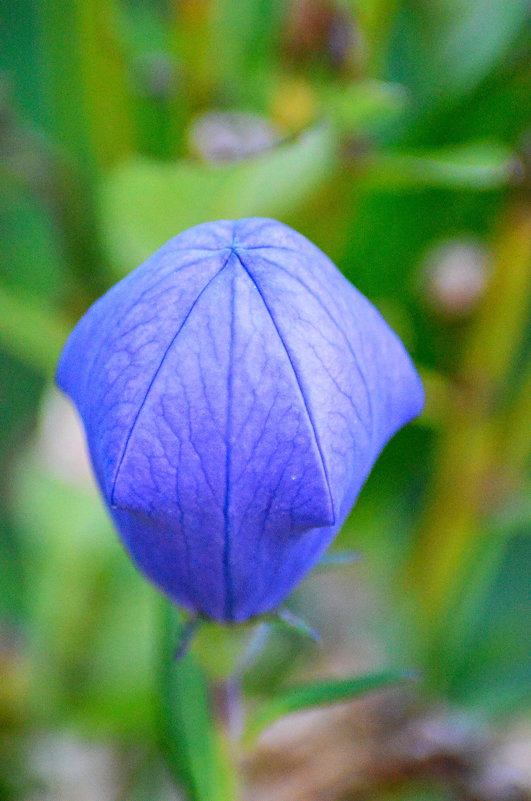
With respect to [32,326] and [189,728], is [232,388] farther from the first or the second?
[32,326]

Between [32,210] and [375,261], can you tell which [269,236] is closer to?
[375,261]

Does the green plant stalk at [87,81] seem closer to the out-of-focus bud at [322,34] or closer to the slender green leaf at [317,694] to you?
the out-of-focus bud at [322,34]

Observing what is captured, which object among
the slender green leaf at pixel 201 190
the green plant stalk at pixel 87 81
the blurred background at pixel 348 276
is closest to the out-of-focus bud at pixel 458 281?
the blurred background at pixel 348 276

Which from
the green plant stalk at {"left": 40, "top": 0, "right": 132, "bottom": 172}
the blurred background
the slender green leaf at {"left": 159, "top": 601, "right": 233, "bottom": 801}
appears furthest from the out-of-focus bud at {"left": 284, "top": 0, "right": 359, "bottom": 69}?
the slender green leaf at {"left": 159, "top": 601, "right": 233, "bottom": 801}

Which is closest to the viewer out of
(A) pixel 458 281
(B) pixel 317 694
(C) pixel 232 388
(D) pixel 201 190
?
(C) pixel 232 388

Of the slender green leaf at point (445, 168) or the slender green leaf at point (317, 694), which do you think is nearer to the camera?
the slender green leaf at point (317, 694)

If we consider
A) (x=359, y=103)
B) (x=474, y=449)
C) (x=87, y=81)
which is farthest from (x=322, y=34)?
(x=474, y=449)
